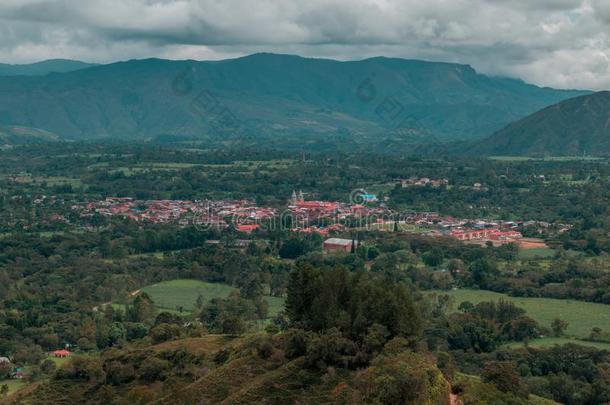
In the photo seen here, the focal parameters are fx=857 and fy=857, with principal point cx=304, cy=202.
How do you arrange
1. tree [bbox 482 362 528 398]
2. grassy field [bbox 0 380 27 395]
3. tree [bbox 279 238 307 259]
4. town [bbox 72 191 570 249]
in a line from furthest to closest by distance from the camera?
town [bbox 72 191 570 249] → tree [bbox 279 238 307 259] → grassy field [bbox 0 380 27 395] → tree [bbox 482 362 528 398]

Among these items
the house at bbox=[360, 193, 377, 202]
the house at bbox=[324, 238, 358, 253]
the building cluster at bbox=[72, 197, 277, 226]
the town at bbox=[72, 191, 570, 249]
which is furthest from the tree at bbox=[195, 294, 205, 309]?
the house at bbox=[360, 193, 377, 202]

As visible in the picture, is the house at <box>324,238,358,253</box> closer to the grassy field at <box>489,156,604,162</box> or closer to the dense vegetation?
the dense vegetation

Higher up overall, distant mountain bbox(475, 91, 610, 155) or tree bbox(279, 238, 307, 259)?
distant mountain bbox(475, 91, 610, 155)

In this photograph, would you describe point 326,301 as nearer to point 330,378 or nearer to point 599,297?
point 330,378

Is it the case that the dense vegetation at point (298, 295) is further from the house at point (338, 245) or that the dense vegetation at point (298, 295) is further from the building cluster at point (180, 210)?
the building cluster at point (180, 210)

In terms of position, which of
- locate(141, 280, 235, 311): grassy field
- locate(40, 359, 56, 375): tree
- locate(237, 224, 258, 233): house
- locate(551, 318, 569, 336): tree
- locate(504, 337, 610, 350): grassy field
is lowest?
locate(141, 280, 235, 311): grassy field

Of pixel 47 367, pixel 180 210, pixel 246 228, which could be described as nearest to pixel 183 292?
pixel 47 367

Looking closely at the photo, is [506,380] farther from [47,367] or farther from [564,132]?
[564,132]
